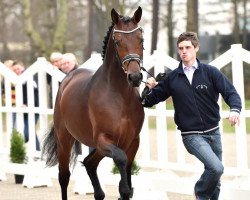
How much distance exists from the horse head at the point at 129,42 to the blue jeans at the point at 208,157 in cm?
77

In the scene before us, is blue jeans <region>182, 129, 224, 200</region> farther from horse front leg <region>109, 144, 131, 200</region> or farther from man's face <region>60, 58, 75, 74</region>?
man's face <region>60, 58, 75, 74</region>

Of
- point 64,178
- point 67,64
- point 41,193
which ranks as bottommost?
point 41,193

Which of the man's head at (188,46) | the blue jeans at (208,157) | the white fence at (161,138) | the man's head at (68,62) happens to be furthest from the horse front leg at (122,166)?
the man's head at (68,62)

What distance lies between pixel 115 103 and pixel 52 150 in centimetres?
217

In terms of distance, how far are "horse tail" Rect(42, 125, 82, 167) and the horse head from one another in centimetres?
232

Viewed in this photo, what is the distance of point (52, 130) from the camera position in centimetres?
1014

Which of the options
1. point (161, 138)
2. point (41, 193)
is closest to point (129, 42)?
point (161, 138)

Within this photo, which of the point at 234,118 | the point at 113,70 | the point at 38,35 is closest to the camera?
the point at 234,118

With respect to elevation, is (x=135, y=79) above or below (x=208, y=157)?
above

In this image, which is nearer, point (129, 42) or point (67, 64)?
point (129, 42)

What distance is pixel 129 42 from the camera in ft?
25.6

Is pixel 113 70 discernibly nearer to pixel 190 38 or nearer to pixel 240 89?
pixel 190 38

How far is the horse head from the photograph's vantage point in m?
7.62

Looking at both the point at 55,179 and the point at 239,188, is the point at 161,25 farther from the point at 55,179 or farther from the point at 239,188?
the point at 239,188
